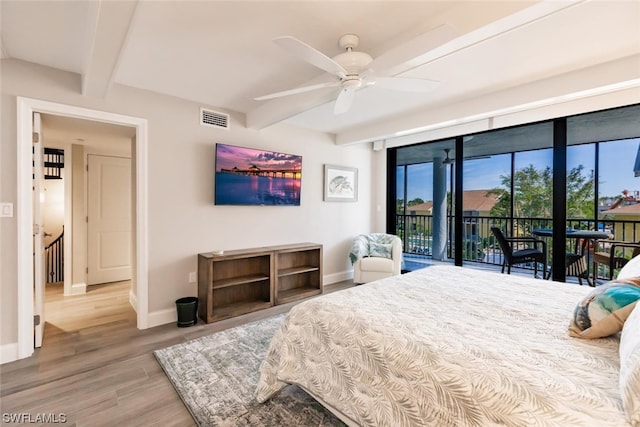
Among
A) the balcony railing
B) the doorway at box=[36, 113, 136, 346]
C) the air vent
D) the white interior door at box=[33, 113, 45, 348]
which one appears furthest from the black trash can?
the balcony railing

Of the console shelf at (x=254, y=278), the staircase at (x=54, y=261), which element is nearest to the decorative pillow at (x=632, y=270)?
the console shelf at (x=254, y=278)

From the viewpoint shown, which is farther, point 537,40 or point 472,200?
point 472,200

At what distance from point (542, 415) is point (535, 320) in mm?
824

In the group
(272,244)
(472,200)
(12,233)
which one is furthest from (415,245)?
(12,233)

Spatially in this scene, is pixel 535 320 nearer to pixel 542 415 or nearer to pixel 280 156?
pixel 542 415

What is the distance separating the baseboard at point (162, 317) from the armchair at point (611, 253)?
4.95 meters

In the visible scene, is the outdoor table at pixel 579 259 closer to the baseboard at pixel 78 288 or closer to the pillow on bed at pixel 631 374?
the pillow on bed at pixel 631 374

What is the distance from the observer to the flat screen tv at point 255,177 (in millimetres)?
3463

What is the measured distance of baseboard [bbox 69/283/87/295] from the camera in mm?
4070

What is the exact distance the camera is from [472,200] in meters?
4.29

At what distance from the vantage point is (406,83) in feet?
6.92

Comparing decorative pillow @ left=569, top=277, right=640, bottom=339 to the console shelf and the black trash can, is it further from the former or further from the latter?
the black trash can

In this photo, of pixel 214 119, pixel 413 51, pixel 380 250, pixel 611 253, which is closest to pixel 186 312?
pixel 214 119

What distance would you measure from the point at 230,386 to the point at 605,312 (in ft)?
7.14
